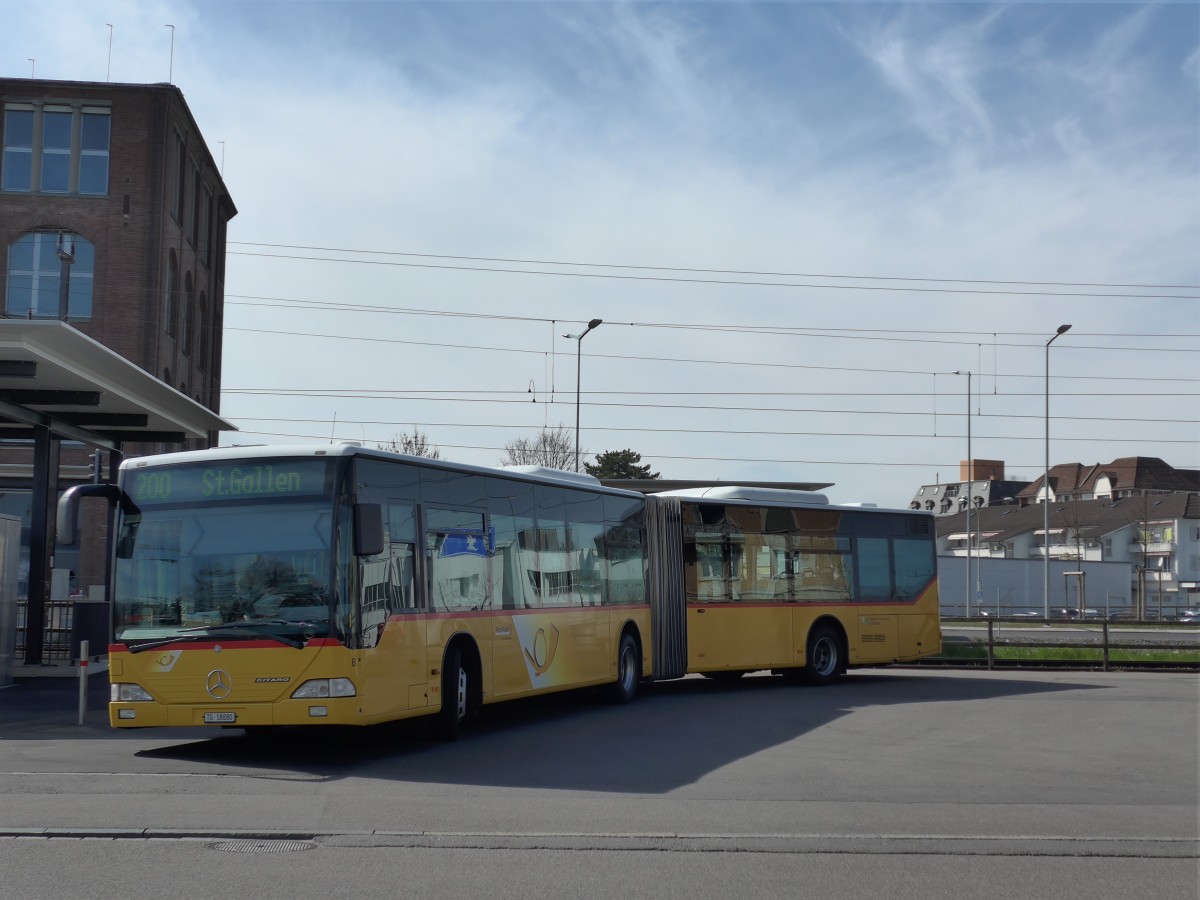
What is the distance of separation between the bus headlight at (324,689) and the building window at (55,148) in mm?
38468

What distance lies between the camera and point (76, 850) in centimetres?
803

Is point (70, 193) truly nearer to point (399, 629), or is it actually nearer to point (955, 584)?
point (399, 629)

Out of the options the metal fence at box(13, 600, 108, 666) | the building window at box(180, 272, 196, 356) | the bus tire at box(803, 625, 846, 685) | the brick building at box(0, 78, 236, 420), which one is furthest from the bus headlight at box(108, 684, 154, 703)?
the building window at box(180, 272, 196, 356)

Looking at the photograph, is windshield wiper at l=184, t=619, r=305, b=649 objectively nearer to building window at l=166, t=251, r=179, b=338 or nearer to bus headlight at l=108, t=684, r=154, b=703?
bus headlight at l=108, t=684, r=154, b=703

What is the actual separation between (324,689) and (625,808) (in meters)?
3.26

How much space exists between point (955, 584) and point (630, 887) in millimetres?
69488

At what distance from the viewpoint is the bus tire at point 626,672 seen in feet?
61.6

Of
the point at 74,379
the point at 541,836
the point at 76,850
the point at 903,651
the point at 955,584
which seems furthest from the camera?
the point at 955,584

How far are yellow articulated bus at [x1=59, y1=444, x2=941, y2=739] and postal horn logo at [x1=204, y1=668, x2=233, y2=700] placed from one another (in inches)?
0.5

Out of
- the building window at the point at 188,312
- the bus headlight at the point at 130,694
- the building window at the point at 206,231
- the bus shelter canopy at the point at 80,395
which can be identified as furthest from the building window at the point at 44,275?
the bus headlight at the point at 130,694

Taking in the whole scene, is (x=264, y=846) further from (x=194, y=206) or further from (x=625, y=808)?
(x=194, y=206)

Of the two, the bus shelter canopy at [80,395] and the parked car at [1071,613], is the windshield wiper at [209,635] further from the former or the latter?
the parked car at [1071,613]

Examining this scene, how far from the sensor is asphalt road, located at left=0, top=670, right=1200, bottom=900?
24.7ft

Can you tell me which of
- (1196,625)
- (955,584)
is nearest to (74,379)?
(1196,625)
